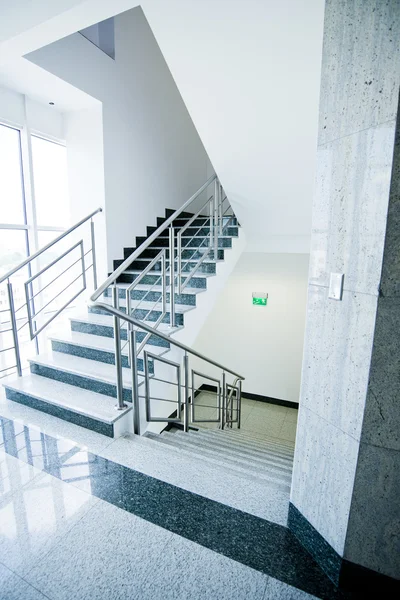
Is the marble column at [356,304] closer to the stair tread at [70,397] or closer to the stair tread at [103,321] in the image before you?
the stair tread at [70,397]

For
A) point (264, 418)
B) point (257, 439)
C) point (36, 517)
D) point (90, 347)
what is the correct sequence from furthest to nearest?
point (264, 418) < point (257, 439) < point (90, 347) < point (36, 517)

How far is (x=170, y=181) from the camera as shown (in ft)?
17.4

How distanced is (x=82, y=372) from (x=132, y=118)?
3.52m

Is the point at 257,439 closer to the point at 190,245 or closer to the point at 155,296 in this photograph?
the point at 155,296

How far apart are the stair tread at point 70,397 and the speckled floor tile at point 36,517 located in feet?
1.66

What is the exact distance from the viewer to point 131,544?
54.6 inches

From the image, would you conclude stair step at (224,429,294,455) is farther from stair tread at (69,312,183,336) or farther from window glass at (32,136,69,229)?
window glass at (32,136,69,229)

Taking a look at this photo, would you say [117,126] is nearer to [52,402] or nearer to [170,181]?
[170,181]

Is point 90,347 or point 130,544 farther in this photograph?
point 90,347

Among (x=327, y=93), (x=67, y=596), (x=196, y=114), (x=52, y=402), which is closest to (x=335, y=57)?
(x=327, y=93)

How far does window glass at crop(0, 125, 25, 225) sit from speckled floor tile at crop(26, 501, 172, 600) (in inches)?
126

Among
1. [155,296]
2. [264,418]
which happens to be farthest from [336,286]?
[264,418]

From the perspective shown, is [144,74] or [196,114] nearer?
[196,114]

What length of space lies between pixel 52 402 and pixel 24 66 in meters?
3.02
